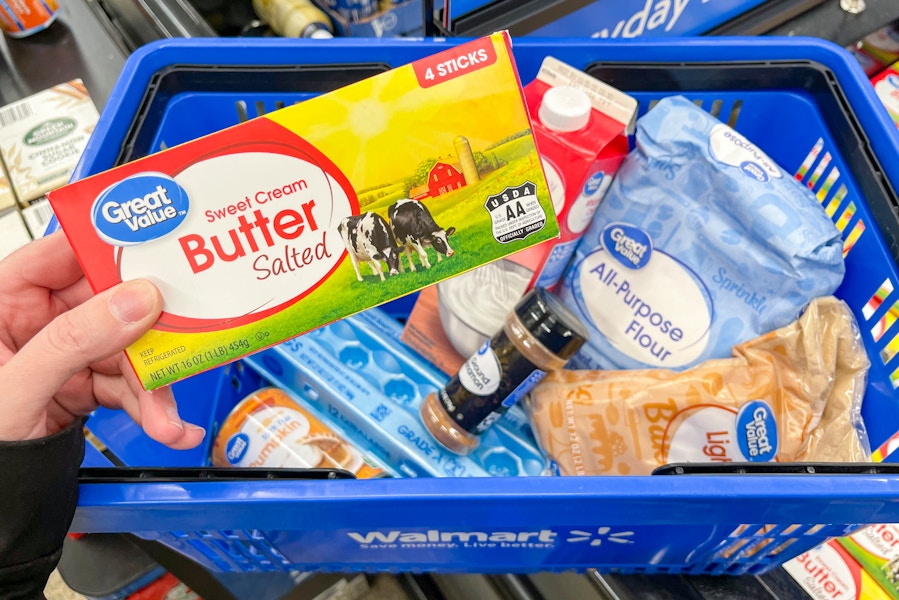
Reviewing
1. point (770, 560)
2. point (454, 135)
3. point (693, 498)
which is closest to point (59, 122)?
point (454, 135)

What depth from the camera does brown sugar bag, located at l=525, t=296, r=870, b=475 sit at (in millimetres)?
741

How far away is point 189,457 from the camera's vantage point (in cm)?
82

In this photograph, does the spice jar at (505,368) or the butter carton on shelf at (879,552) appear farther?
the butter carton on shelf at (879,552)

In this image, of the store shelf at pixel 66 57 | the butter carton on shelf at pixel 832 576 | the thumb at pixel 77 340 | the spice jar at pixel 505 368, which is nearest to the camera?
the thumb at pixel 77 340

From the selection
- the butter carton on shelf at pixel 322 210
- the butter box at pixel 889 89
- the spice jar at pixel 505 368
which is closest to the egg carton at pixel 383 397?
the spice jar at pixel 505 368

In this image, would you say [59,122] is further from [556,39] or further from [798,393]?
[798,393]

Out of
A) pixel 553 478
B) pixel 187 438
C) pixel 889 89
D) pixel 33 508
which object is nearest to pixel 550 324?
pixel 553 478

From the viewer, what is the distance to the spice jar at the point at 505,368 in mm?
721

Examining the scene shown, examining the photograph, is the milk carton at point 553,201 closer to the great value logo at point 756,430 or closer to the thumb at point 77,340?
the great value logo at point 756,430

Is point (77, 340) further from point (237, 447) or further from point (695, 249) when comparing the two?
point (695, 249)

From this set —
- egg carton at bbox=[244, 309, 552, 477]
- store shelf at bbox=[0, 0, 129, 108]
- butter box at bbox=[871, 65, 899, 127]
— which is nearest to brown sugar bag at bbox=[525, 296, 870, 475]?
egg carton at bbox=[244, 309, 552, 477]

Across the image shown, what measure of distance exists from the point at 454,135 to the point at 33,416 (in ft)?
1.30

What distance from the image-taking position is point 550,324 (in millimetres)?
713

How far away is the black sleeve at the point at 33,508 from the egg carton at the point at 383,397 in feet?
1.16
